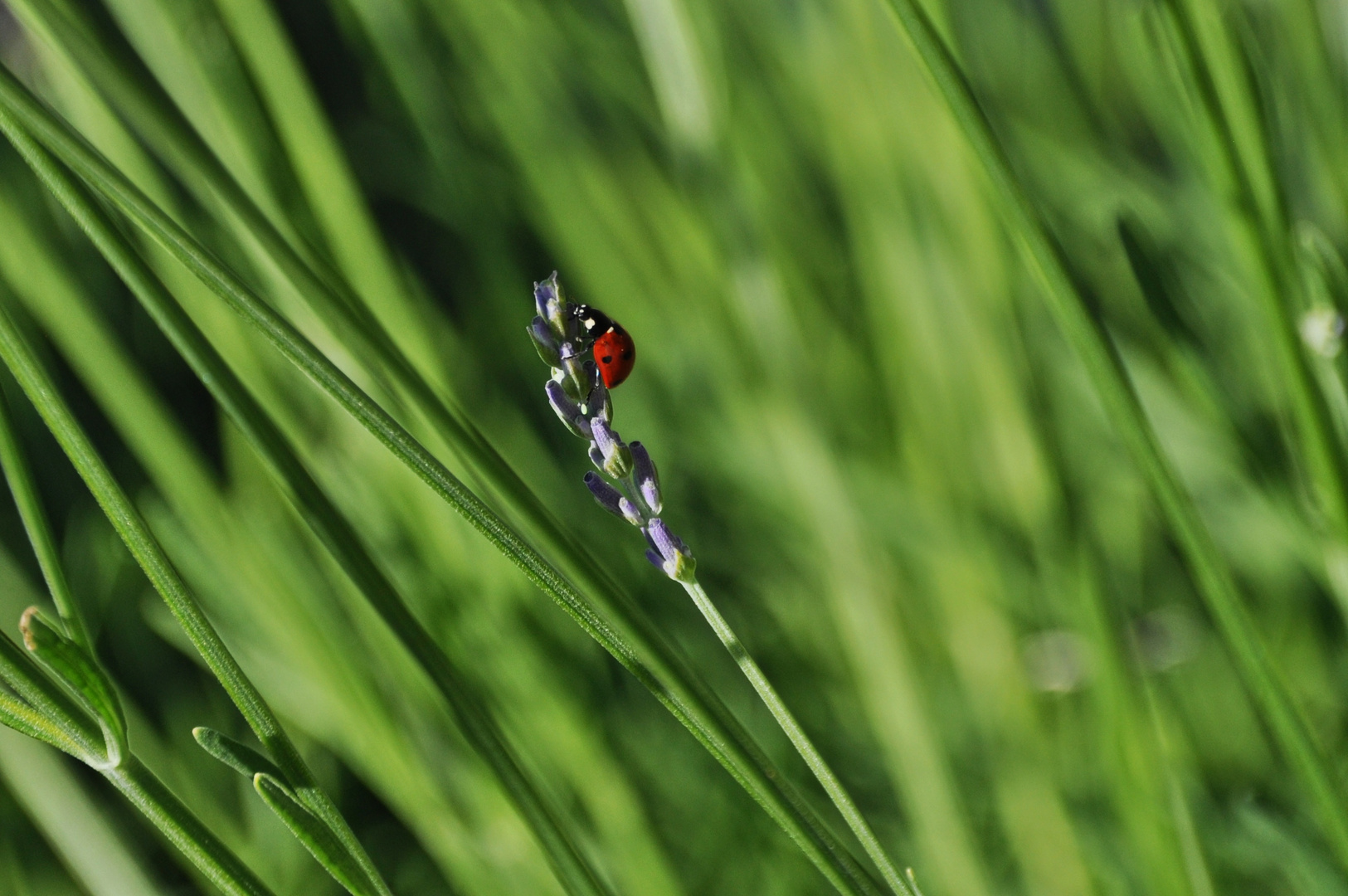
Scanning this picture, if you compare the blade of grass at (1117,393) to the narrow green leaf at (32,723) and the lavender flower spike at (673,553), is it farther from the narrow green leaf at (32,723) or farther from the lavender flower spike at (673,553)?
the narrow green leaf at (32,723)

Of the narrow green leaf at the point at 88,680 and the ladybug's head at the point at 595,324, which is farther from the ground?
the ladybug's head at the point at 595,324

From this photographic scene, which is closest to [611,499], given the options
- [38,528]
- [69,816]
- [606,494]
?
[606,494]

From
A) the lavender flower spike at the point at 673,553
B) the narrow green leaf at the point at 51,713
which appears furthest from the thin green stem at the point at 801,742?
the narrow green leaf at the point at 51,713

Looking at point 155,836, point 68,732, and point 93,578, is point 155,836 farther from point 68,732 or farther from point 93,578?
point 68,732

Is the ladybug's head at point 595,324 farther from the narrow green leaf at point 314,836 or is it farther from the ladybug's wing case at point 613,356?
the narrow green leaf at point 314,836

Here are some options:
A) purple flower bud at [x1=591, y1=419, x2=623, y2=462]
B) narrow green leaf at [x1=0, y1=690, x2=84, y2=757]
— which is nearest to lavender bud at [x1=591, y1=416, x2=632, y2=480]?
purple flower bud at [x1=591, y1=419, x2=623, y2=462]

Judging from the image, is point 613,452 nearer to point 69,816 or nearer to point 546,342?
point 546,342

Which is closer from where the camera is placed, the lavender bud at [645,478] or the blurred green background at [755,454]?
the lavender bud at [645,478]

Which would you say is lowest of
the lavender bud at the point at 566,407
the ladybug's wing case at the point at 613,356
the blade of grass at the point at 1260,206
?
the lavender bud at the point at 566,407
